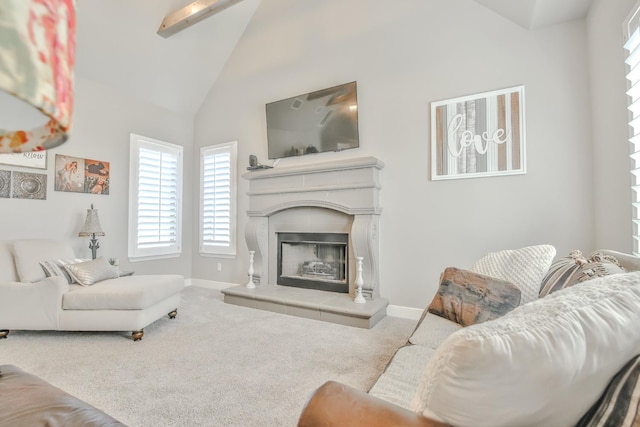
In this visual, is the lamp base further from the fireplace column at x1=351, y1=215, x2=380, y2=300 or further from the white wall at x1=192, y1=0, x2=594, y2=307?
the fireplace column at x1=351, y1=215, x2=380, y2=300

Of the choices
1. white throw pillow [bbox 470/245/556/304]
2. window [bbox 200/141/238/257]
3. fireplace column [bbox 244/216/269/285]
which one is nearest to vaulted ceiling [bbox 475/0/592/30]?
white throw pillow [bbox 470/245/556/304]

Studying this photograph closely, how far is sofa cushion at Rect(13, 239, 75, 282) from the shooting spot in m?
2.74

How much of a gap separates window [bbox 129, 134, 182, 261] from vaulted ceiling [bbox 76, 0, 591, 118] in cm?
77

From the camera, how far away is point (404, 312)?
11.2 feet

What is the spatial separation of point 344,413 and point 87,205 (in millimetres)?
4426

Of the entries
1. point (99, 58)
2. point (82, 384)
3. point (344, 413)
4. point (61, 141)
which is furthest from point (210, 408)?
point (99, 58)

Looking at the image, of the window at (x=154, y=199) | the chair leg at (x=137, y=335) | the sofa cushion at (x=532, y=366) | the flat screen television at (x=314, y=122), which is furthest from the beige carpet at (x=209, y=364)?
the flat screen television at (x=314, y=122)

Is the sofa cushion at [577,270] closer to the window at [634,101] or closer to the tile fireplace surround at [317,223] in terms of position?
the window at [634,101]

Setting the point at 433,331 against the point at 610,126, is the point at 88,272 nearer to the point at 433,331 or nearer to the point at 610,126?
the point at 433,331

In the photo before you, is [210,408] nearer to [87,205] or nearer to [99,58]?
[87,205]

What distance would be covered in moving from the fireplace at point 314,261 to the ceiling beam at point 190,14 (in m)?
2.92

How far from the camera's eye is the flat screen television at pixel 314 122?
3730 millimetres

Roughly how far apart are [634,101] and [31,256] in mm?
4898

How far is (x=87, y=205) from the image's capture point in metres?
3.85
